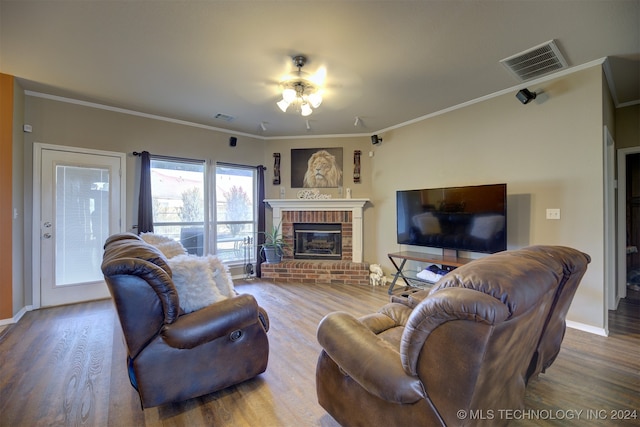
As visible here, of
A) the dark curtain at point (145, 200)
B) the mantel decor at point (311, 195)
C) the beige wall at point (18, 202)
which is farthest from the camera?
the mantel decor at point (311, 195)

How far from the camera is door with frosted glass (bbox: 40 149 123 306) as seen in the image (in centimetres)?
347

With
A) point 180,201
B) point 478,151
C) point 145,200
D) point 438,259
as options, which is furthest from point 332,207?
point 145,200

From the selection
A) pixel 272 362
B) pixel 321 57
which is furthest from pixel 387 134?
pixel 272 362

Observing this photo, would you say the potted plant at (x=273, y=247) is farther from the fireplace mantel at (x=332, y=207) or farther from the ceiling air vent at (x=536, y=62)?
the ceiling air vent at (x=536, y=62)

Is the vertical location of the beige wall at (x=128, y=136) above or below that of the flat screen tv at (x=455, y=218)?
above

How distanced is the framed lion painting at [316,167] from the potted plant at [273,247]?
102 cm

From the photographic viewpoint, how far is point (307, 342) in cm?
258

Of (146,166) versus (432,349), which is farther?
(146,166)

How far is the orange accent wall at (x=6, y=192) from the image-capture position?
2947 mm

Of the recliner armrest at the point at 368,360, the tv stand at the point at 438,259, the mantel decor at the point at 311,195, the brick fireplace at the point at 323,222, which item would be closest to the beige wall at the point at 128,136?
the mantel decor at the point at 311,195

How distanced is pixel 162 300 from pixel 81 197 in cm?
317

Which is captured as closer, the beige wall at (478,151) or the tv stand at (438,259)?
the beige wall at (478,151)

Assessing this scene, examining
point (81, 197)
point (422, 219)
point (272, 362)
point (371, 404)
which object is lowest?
point (272, 362)

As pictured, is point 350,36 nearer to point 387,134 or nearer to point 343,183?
point 387,134
